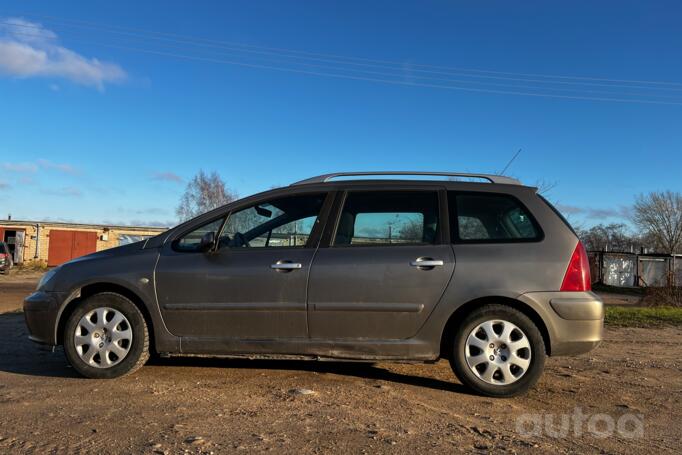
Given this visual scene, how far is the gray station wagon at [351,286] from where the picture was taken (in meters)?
4.36

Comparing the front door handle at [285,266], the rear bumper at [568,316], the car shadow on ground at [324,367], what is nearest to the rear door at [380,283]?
the front door handle at [285,266]

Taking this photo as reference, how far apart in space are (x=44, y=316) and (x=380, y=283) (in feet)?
9.92

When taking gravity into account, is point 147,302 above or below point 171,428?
above

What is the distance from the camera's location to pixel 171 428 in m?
3.50

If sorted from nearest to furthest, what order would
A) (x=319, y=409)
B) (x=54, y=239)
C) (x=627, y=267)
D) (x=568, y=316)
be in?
(x=319, y=409)
(x=568, y=316)
(x=627, y=267)
(x=54, y=239)

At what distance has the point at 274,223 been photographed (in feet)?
16.1

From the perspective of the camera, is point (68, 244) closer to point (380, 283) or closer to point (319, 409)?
point (380, 283)

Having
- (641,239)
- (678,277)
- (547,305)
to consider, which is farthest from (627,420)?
(641,239)

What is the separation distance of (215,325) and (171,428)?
1220mm

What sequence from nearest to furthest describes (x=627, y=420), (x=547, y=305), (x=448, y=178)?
(x=627, y=420) → (x=547, y=305) → (x=448, y=178)

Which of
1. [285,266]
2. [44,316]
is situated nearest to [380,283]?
[285,266]

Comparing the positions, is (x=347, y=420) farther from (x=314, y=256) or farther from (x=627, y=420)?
(x=627, y=420)

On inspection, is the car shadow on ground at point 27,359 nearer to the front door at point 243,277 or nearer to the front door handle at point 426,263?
the front door at point 243,277

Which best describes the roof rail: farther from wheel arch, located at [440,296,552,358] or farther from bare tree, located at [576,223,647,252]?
bare tree, located at [576,223,647,252]
